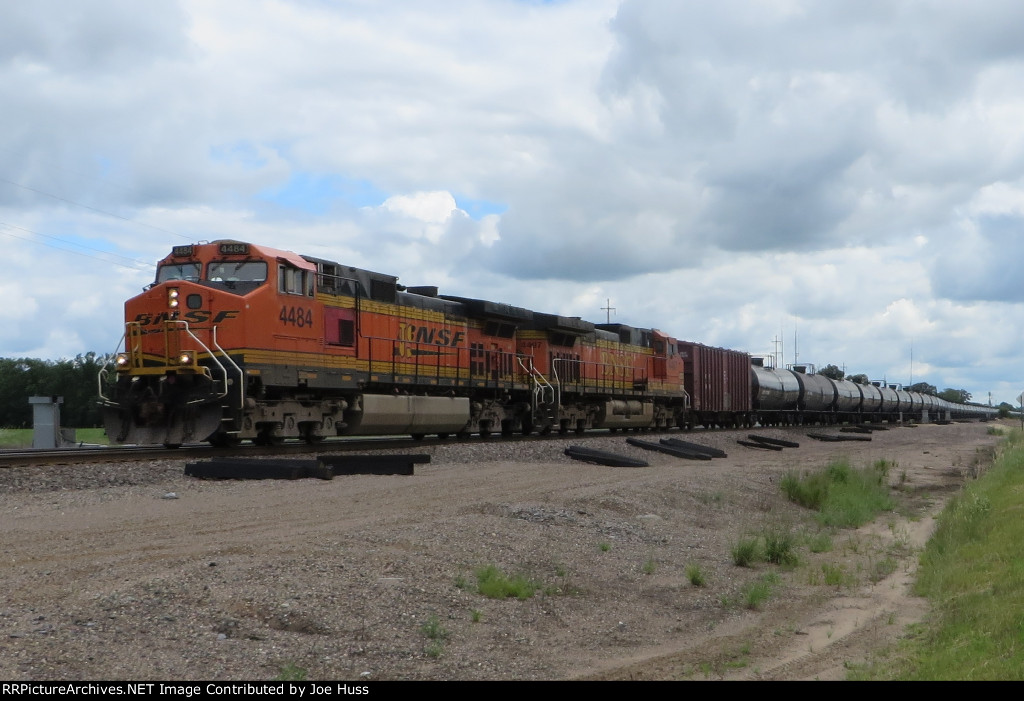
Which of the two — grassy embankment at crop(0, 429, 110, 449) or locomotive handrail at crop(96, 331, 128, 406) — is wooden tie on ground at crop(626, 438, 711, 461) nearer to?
locomotive handrail at crop(96, 331, 128, 406)

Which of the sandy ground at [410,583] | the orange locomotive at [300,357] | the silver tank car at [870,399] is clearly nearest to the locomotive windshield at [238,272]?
the orange locomotive at [300,357]

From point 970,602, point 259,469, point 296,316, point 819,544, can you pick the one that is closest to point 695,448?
point 296,316

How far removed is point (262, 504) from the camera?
12.1m

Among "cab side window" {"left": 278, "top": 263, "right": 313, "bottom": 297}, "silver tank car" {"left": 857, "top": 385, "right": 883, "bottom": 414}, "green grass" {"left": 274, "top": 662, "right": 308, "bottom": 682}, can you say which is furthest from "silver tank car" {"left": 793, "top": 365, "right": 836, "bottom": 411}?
"green grass" {"left": 274, "top": 662, "right": 308, "bottom": 682}

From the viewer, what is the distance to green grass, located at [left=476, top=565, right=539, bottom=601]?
874 cm

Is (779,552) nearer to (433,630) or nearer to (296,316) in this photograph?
(433,630)

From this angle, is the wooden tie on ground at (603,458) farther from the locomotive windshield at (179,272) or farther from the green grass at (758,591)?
the green grass at (758,591)

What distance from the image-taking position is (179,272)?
18656 millimetres

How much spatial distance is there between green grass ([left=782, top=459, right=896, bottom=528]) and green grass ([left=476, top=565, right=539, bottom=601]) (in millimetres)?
9214

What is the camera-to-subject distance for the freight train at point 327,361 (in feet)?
57.3

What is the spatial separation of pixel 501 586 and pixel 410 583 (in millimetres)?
848

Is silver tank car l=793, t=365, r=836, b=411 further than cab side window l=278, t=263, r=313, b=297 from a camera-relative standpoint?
Yes
